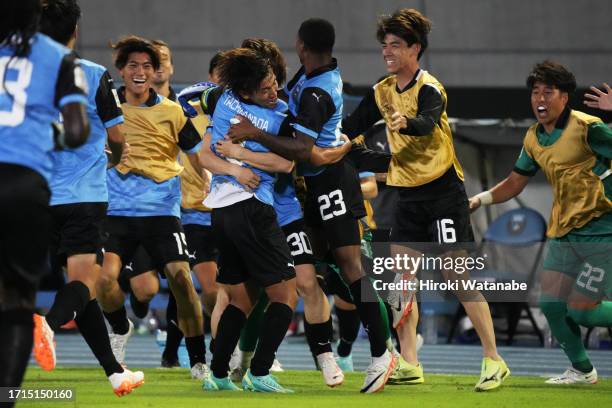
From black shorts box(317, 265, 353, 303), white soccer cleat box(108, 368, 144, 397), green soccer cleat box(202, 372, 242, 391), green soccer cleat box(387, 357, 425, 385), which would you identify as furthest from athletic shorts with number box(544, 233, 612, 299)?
white soccer cleat box(108, 368, 144, 397)

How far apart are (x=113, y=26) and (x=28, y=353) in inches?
545

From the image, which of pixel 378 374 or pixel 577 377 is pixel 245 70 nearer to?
pixel 378 374

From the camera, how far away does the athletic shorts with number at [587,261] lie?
7.92 meters

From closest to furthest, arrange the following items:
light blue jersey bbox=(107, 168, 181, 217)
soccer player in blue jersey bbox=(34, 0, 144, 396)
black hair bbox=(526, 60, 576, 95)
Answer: soccer player in blue jersey bbox=(34, 0, 144, 396), black hair bbox=(526, 60, 576, 95), light blue jersey bbox=(107, 168, 181, 217)

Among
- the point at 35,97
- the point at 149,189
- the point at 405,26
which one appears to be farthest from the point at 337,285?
the point at 35,97

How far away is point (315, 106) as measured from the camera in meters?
6.82

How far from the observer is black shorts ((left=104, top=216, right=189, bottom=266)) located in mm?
8414

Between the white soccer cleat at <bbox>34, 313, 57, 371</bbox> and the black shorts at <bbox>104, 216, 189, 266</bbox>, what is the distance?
2530mm

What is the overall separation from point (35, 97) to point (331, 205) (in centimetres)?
315

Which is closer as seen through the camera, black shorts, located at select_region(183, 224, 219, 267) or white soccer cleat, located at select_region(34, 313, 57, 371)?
white soccer cleat, located at select_region(34, 313, 57, 371)

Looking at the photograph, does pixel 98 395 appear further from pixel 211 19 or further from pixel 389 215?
pixel 211 19

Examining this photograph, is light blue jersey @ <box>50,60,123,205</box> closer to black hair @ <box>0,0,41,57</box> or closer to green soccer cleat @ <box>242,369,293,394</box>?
green soccer cleat @ <box>242,369,293,394</box>

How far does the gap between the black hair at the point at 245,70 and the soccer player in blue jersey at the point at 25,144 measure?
7.93 feet

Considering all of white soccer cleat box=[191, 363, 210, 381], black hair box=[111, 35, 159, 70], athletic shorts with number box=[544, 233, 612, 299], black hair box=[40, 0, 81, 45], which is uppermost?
black hair box=[40, 0, 81, 45]
